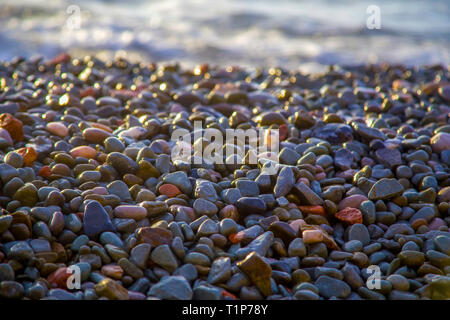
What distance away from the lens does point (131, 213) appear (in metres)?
2.24

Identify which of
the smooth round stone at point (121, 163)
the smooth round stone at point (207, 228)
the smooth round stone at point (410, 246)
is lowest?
the smooth round stone at point (410, 246)

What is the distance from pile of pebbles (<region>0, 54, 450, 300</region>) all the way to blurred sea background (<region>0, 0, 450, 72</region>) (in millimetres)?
2934

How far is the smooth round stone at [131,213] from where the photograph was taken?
2.24 metres

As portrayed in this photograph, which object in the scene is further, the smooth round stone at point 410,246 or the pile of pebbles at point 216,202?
the smooth round stone at point 410,246

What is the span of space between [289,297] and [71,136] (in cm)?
196

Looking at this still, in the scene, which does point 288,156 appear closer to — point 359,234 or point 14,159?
point 359,234

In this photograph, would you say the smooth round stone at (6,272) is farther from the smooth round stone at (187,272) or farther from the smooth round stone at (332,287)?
the smooth round stone at (332,287)

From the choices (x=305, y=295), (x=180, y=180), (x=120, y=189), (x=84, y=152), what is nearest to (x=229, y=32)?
(x=84, y=152)

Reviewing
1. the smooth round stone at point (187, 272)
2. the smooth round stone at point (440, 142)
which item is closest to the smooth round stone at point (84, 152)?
the smooth round stone at point (187, 272)

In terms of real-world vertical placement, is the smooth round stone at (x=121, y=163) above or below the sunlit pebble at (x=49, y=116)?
below

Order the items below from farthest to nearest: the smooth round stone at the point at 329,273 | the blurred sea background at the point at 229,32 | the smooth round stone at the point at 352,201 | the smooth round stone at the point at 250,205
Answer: the blurred sea background at the point at 229,32
the smooth round stone at the point at 352,201
the smooth round stone at the point at 250,205
the smooth round stone at the point at 329,273

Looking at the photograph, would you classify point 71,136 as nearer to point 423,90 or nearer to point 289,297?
point 289,297

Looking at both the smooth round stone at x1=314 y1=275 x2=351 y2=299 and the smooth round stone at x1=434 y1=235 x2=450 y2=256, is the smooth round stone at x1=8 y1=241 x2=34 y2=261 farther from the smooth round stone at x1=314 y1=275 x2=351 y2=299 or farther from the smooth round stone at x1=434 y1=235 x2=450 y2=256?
the smooth round stone at x1=434 y1=235 x2=450 y2=256
